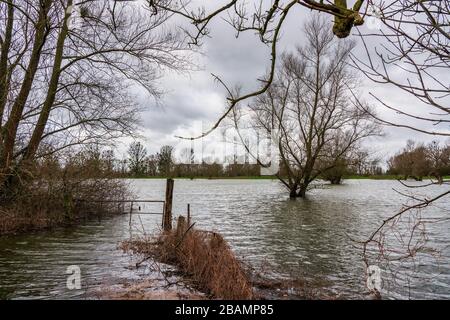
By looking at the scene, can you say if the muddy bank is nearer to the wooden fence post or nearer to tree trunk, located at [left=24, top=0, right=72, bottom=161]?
the wooden fence post

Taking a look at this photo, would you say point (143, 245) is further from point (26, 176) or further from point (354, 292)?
point (26, 176)

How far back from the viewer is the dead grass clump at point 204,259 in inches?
285

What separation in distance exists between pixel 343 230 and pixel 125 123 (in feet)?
34.8

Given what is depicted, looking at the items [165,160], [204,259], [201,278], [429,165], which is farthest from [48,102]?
[165,160]

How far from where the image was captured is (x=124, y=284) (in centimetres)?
856

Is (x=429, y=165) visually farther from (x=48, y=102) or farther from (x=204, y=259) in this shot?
(x=48, y=102)

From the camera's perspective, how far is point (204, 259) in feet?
30.0

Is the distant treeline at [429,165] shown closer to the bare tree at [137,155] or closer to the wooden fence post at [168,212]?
the wooden fence post at [168,212]

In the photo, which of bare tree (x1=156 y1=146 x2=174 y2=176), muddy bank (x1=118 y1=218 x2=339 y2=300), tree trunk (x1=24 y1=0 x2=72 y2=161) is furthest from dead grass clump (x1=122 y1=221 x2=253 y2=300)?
bare tree (x1=156 y1=146 x2=174 y2=176)

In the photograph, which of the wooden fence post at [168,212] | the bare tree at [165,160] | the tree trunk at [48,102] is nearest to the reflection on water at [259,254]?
the wooden fence post at [168,212]

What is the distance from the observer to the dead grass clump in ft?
23.8

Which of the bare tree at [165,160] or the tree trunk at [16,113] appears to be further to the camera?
the bare tree at [165,160]

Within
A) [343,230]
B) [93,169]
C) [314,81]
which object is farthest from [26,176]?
[314,81]

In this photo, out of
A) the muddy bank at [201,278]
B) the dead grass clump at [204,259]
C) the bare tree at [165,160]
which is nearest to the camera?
the dead grass clump at [204,259]
